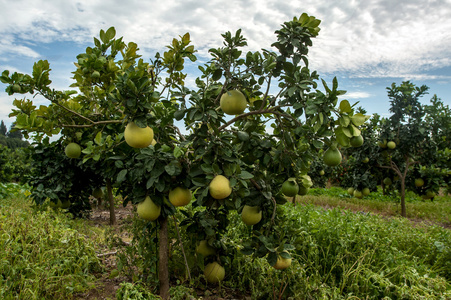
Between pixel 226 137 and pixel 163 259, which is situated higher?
pixel 226 137

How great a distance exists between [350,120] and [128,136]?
4.83 ft

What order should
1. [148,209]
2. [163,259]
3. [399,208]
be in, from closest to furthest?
[148,209], [163,259], [399,208]

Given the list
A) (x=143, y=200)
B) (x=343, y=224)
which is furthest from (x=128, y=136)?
(x=343, y=224)

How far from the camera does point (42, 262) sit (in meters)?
2.99

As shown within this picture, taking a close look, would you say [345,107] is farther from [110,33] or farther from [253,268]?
[110,33]

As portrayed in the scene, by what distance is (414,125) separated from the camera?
826 centimetres

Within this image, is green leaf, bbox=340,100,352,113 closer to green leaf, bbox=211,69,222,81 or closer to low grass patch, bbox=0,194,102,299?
green leaf, bbox=211,69,222,81

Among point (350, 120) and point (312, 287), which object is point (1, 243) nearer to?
point (312, 287)

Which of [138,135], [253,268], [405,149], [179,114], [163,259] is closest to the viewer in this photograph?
[138,135]

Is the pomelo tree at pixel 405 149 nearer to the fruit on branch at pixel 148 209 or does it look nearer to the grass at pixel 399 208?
the grass at pixel 399 208

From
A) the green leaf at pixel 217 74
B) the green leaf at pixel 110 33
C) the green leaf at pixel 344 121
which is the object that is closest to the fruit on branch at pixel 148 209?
the green leaf at pixel 217 74

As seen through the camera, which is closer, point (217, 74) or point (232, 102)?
point (232, 102)

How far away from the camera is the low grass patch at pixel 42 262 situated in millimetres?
2707

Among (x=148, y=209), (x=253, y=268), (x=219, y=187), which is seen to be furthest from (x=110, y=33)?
(x=253, y=268)
